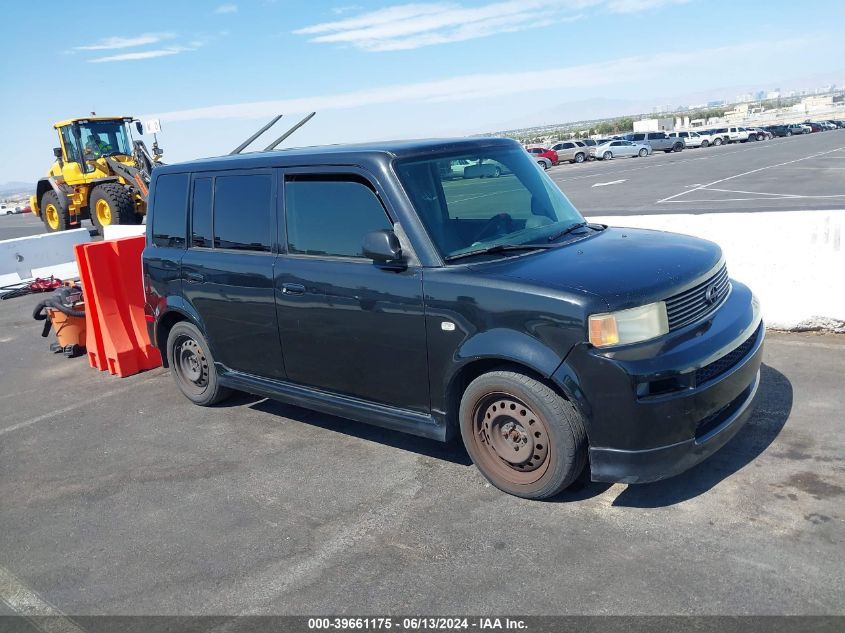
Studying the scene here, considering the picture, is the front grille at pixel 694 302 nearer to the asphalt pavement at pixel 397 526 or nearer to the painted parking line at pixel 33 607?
the asphalt pavement at pixel 397 526

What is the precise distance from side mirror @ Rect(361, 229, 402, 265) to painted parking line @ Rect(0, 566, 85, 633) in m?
2.38

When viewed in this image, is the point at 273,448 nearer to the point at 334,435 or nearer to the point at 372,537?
the point at 334,435

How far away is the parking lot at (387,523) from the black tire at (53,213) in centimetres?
1658

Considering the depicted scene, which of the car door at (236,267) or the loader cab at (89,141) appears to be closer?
the car door at (236,267)

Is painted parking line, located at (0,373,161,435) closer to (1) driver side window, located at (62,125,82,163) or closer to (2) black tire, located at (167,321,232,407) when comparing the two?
(2) black tire, located at (167,321,232,407)

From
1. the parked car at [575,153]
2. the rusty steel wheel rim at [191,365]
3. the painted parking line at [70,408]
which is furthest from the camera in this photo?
the parked car at [575,153]

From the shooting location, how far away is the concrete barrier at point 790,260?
643 centimetres

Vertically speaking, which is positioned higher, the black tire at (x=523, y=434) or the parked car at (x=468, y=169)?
the parked car at (x=468, y=169)

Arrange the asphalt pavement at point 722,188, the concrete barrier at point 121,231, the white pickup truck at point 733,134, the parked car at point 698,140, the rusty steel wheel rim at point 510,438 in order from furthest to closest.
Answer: the white pickup truck at point 733,134, the parked car at point 698,140, the asphalt pavement at point 722,188, the concrete barrier at point 121,231, the rusty steel wheel rim at point 510,438

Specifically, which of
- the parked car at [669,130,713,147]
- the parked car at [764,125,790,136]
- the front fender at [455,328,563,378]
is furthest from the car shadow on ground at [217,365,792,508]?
the parked car at [764,125,790,136]

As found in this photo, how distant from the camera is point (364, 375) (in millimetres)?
4688

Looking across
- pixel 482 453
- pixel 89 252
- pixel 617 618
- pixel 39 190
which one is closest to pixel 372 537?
pixel 482 453

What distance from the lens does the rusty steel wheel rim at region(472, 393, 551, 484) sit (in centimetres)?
401

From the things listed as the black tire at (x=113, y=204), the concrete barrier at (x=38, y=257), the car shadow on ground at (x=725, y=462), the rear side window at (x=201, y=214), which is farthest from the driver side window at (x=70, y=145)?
the car shadow on ground at (x=725, y=462)
